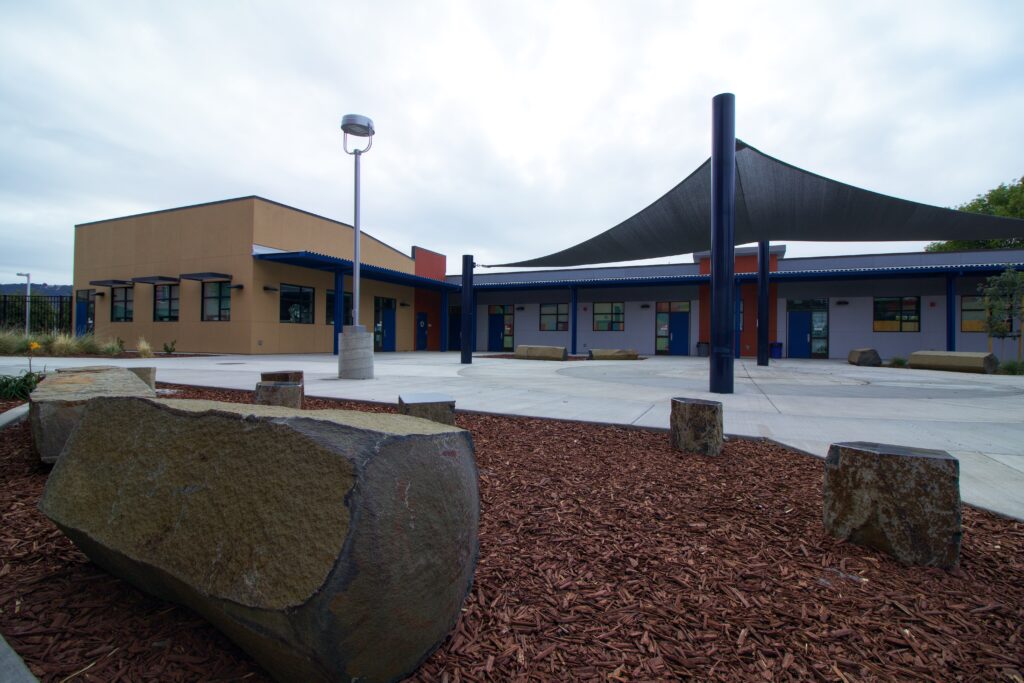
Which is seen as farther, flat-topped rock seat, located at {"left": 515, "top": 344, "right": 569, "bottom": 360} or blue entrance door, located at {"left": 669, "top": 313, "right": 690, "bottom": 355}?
blue entrance door, located at {"left": 669, "top": 313, "right": 690, "bottom": 355}

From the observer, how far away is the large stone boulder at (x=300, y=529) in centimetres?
149

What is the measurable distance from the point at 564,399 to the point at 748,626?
598 centimetres

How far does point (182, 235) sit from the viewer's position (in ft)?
81.0

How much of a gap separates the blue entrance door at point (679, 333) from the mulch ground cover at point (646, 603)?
26647 millimetres

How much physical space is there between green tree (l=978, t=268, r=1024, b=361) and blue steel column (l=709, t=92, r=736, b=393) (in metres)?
17.6

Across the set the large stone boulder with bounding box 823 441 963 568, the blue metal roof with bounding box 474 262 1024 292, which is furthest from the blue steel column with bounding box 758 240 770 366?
the large stone boulder with bounding box 823 441 963 568

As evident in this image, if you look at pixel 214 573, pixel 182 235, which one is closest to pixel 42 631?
pixel 214 573

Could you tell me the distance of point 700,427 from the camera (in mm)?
4613

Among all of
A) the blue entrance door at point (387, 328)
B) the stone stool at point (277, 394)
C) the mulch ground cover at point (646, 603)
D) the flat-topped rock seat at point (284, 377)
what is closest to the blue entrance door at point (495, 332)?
the blue entrance door at point (387, 328)

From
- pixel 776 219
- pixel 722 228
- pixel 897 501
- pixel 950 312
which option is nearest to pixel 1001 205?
pixel 950 312

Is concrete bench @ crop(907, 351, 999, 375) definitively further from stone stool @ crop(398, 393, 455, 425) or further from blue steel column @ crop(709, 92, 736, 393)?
stone stool @ crop(398, 393, 455, 425)

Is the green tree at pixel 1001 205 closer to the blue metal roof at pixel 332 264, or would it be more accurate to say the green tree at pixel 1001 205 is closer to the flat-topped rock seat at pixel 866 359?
the flat-topped rock seat at pixel 866 359

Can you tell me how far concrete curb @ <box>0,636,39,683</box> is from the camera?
5.06 ft

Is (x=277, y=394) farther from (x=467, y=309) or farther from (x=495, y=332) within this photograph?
(x=495, y=332)
